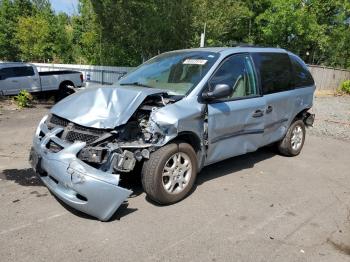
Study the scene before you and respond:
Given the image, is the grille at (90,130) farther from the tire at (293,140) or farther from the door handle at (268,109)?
the tire at (293,140)

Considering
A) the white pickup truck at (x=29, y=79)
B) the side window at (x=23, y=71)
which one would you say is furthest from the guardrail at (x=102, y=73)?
the side window at (x=23, y=71)

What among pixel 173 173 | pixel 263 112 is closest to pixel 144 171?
pixel 173 173

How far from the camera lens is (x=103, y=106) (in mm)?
4578

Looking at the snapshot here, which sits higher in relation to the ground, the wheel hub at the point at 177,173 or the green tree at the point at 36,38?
the green tree at the point at 36,38

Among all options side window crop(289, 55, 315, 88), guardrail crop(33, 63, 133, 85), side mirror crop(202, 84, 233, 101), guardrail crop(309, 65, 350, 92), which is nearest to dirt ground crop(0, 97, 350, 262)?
side mirror crop(202, 84, 233, 101)

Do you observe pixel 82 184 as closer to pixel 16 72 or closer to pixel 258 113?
pixel 258 113

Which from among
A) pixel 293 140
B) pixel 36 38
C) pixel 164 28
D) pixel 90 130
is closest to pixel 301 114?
pixel 293 140

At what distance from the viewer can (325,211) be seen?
4.96 metres

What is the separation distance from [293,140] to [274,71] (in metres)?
1.57

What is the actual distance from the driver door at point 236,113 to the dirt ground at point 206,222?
57 centimetres

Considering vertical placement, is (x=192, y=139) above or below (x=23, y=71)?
above

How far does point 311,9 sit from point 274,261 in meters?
25.1

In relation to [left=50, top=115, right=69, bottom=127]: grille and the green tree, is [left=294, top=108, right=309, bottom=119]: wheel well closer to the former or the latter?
[left=50, top=115, right=69, bottom=127]: grille

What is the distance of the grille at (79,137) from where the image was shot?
4.38 metres
